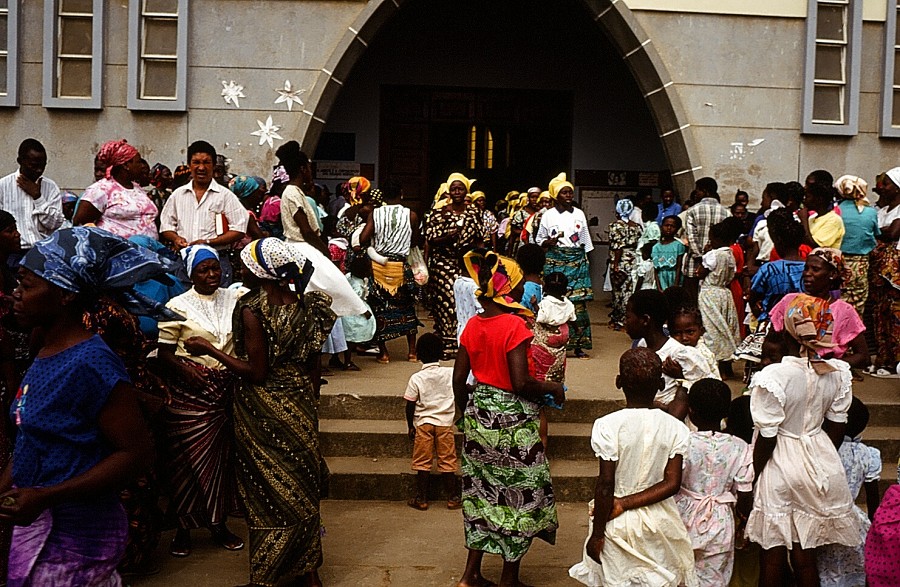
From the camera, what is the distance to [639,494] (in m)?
4.14

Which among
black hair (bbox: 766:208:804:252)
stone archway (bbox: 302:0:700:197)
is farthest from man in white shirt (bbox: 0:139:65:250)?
black hair (bbox: 766:208:804:252)

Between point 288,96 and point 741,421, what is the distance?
298 inches

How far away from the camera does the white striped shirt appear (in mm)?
7504

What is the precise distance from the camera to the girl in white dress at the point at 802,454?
14.9 ft

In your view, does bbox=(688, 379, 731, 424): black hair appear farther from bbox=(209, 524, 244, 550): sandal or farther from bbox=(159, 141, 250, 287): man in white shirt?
bbox=(159, 141, 250, 287): man in white shirt

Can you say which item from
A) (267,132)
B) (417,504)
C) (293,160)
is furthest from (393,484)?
(267,132)

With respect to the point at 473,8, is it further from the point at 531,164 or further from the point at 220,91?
the point at 220,91

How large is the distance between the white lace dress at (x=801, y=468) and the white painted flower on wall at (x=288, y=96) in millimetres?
7866

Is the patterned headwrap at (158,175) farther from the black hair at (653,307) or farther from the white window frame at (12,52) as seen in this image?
the black hair at (653,307)

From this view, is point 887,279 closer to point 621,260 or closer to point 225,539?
point 621,260

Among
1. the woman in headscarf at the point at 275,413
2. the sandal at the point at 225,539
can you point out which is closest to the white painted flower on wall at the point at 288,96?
the sandal at the point at 225,539

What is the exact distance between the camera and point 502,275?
504 centimetres

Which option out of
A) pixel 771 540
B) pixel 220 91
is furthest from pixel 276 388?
pixel 220 91

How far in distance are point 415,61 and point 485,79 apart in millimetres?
1076
